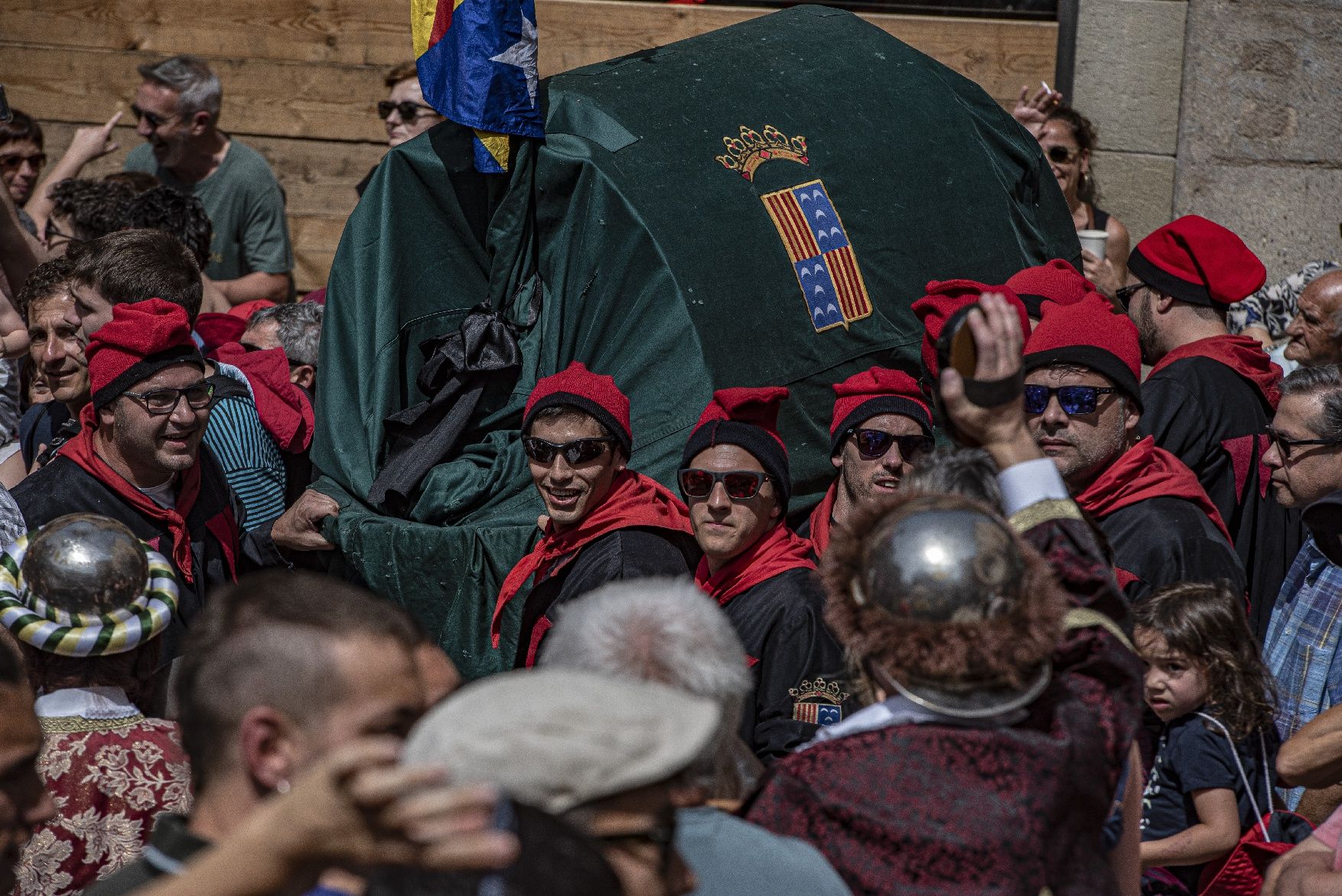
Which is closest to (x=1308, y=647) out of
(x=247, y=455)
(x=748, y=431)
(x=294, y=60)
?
(x=748, y=431)

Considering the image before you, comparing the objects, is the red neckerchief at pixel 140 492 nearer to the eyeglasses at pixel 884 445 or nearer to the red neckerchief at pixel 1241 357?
the eyeglasses at pixel 884 445

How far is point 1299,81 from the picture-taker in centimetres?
695

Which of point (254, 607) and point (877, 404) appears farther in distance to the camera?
point (877, 404)

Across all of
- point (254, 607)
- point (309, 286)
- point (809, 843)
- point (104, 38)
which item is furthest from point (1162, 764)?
point (104, 38)

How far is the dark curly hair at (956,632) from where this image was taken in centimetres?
200

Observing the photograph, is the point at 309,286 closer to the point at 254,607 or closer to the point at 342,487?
the point at 342,487

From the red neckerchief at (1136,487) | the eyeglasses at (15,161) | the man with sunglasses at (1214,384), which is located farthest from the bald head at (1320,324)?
the eyeglasses at (15,161)

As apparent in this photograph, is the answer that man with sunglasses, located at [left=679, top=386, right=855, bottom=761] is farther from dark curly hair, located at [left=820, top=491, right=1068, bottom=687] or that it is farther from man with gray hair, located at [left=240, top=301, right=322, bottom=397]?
man with gray hair, located at [left=240, top=301, right=322, bottom=397]

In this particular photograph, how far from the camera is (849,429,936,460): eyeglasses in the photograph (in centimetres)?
429

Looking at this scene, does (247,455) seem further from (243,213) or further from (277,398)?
(243,213)

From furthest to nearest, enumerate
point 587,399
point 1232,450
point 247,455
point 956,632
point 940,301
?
1. point 247,455
2. point 940,301
3. point 1232,450
4. point 587,399
5. point 956,632

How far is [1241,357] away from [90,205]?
4.16m

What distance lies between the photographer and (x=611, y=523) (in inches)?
171

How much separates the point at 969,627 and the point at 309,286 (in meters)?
5.98
